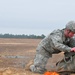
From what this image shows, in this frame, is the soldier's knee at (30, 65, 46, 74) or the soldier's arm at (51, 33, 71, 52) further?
the soldier's knee at (30, 65, 46, 74)

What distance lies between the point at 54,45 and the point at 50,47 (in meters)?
0.57

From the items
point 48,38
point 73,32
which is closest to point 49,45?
point 48,38

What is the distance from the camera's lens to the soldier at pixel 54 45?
13.0m

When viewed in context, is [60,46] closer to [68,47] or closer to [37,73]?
[68,47]

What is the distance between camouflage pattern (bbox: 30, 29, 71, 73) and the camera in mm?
13070

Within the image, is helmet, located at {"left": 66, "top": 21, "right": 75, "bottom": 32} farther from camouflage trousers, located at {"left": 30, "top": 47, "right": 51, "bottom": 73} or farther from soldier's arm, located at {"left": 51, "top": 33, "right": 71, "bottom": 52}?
camouflage trousers, located at {"left": 30, "top": 47, "right": 51, "bottom": 73}

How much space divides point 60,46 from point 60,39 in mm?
274

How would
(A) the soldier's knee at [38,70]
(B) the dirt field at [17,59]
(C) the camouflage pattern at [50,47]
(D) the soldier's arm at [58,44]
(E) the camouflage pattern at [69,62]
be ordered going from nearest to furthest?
(D) the soldier's arm at [58,44] → (C) the camouflage pattern at [50,47] → (E) the camouflage pattern at [69,62] → (A) the soldier's knee at [38,70] → (B) the dirt field at [17,59]

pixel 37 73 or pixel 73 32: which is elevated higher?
pixel 73 32

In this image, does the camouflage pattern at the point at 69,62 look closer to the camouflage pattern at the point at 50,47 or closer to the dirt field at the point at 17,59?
the camouflage pattern at the point at 50,47

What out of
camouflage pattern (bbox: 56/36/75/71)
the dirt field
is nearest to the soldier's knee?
the dirt field

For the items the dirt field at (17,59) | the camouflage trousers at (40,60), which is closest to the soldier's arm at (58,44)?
the camouflage trousers at (40,60)

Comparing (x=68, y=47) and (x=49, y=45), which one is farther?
(x=49, y=45)

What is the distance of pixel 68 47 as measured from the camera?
42.5 ft
